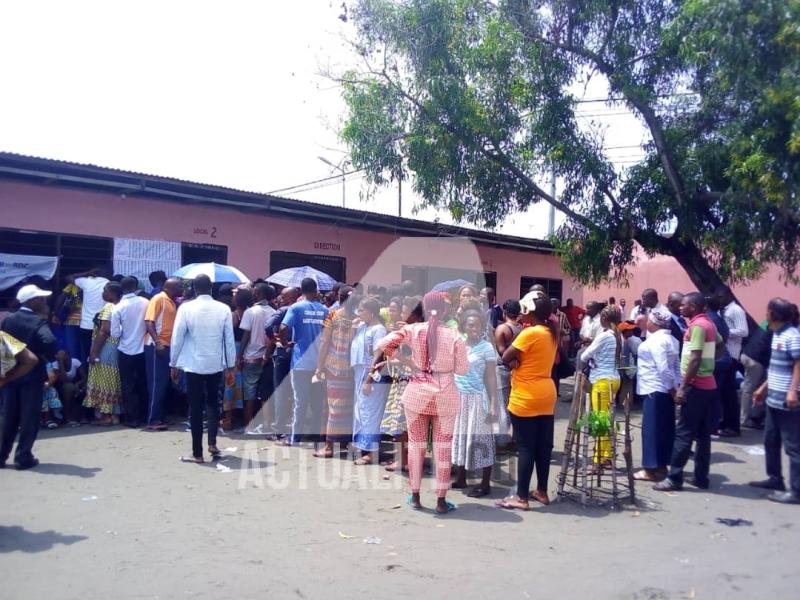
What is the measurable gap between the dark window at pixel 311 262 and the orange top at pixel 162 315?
538 cm

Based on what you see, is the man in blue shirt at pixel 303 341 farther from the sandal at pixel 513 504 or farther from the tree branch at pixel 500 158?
the tree branch at pixel 500 158

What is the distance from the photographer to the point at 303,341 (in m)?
7.62

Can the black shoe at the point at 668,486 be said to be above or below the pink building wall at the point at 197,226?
below

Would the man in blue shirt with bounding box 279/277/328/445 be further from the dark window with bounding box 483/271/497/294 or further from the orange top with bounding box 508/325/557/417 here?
the dark window with bounding box 483/271/497/294

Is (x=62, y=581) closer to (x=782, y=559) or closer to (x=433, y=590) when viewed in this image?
(x=433, y=590)

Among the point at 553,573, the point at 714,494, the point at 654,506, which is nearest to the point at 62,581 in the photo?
the point at 553,573

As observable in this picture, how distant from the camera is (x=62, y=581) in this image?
4000 millimetres

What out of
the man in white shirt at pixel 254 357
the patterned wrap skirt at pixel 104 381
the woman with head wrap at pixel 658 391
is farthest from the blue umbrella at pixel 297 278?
the woman with head wrap at pixel 658 391

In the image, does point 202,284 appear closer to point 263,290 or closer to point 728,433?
point 263,290

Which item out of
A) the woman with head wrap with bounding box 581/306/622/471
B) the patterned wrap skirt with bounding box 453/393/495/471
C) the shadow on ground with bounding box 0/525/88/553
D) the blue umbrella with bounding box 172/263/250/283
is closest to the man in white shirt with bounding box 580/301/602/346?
the woman with head wrap with bounding box 581/306/622/471

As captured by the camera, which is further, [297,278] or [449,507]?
[297,278]

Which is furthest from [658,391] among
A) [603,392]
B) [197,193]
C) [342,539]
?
[197,193]

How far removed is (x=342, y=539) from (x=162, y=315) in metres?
4.46

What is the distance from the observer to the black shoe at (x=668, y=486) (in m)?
6.25
